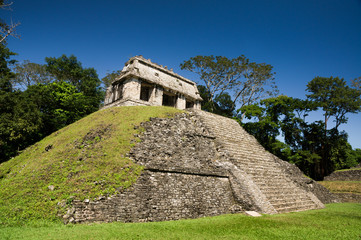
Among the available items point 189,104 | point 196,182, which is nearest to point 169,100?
point 189,104

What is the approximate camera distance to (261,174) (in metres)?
10.8

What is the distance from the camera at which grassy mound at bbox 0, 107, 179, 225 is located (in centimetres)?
590

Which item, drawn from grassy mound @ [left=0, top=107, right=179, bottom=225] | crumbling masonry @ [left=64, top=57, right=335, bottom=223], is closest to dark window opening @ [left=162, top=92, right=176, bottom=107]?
crumbling masonry @ [left=64, top=57, right=335, bottom=223]

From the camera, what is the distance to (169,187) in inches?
302

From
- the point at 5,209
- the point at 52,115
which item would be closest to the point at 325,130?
the point at 5,209

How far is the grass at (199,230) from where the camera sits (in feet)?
16.2

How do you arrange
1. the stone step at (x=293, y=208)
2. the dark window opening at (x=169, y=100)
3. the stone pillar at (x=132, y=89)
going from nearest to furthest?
the stone step at (x=293, y=208)
the stone pillar at (x=132, y=89)
the dark window opening at (x=169, y=100)

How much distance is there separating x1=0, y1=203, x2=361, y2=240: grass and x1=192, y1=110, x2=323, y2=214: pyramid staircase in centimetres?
192

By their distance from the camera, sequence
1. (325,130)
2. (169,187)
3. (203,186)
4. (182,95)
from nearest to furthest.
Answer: (169,187) → (203,186) → (182,95) → (325,130)

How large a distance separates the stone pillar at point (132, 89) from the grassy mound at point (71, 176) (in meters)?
7.62

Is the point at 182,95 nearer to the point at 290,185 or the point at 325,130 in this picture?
A: the point at 290,185

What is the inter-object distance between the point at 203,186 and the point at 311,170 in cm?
2378

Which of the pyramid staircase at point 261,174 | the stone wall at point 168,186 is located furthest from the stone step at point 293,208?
the stone wall at point 168,186

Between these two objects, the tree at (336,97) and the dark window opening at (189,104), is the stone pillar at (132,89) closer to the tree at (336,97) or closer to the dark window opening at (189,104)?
the dark window opening at (189,104)
